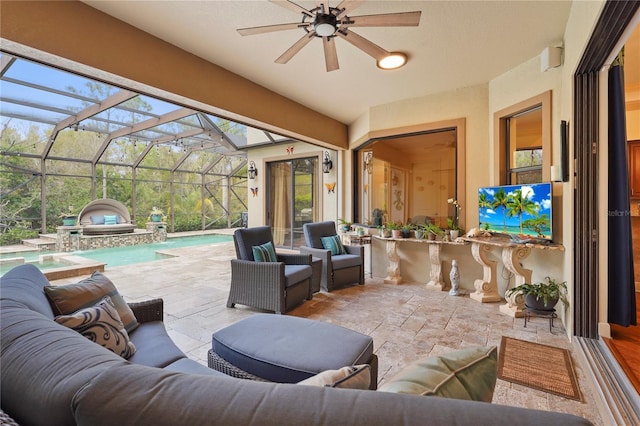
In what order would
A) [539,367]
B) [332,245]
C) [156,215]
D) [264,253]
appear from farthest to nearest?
[156,215] < [332,245] < [264,253] < [539,367]

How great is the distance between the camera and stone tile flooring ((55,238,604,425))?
2139 mm

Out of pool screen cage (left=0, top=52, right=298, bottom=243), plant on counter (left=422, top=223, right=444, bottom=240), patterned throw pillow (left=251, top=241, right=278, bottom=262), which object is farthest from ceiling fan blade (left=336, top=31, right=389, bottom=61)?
plant on counter (left=422, top=223, right=444, bottom=240)

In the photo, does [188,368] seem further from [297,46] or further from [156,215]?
[156,215]

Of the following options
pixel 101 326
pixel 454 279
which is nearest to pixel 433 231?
pixel 454 279

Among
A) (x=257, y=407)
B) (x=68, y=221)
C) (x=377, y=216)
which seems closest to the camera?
(x=257, y=407)

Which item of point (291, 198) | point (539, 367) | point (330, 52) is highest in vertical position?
point (330, 52)

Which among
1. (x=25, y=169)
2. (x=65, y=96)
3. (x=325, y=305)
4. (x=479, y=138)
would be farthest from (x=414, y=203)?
(x=25, y=169)

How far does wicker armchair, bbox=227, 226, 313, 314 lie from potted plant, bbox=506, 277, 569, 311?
243 cm

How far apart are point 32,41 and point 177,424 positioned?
2.90 metres

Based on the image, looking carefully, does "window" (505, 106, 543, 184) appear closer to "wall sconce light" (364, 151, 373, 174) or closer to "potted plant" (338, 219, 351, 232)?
"wall sconce light" (364, 151, 373, 174)

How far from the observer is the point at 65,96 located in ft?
18.0

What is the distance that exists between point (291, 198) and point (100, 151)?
6135 millimetres

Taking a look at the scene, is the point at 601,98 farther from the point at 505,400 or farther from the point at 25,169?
the point at 25,169

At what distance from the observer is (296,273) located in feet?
11.5
